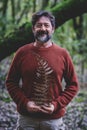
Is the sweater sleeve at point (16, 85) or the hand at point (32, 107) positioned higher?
the sweater sleeve at point (16, 85)

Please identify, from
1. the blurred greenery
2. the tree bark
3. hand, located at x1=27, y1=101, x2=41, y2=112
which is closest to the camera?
hand, located at x1=27, y1=101, x2=41, y2=112

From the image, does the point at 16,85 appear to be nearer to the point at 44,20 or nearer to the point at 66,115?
the point at 44,20

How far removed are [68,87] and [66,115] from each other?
4049 mm

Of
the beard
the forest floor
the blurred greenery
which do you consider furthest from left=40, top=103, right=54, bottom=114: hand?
the blurred greenery

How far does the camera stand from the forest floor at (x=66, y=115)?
6.95 metres

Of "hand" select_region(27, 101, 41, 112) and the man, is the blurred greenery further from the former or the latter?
"hand" select_region(27, 101, 41, 112)

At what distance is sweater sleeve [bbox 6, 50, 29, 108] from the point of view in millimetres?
3959

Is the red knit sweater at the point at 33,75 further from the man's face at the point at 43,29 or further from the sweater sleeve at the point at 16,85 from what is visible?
the man's face at the point at 43,29

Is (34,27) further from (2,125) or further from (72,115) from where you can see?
(72,115)

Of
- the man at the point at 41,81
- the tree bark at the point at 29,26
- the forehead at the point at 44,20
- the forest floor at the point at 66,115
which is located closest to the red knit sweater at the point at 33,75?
the man at the point at 41,81

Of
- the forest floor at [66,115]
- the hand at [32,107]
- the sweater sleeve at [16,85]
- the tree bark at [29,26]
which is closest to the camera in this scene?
the hand at [32,107]

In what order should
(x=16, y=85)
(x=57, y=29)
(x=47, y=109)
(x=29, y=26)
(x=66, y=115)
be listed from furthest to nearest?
(x=57, y=29), (x=66, y=115), (x=29, y=26), (x=16, y=85), (x=47, y=109)

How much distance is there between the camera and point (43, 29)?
3930mm

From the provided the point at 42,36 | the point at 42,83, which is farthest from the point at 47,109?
the point at 42,36
